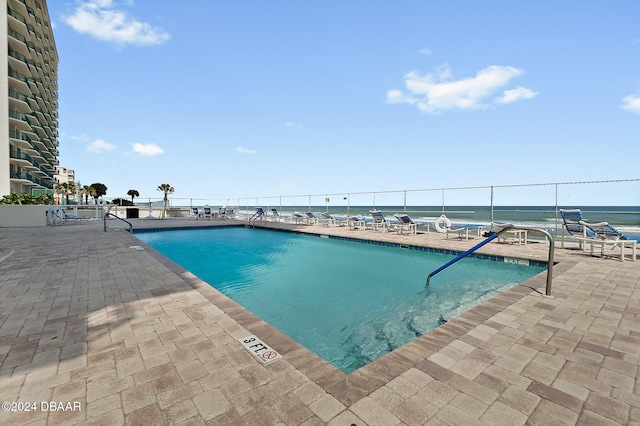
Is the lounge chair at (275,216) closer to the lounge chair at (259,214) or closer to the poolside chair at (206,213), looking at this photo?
the lounge chair at (259,214)

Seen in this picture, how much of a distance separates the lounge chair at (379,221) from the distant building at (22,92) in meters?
26.7

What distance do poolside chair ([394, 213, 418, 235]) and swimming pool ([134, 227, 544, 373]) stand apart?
1.74 metres

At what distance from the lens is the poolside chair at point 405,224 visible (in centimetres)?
912

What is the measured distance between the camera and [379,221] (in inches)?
420

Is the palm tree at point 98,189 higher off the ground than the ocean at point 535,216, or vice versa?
the palm tree at point 98,189

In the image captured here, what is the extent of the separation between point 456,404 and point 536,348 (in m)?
1.00

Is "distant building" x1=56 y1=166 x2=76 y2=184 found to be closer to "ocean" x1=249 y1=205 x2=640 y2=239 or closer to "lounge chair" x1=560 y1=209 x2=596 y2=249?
"ocean" x1=249 y1=205 x2=640 y2=239

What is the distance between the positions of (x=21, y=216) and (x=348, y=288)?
14.0 m

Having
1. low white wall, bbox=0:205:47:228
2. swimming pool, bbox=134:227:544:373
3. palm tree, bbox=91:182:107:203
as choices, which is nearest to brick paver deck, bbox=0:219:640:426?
swimming pool, bbox=134:227:544:373

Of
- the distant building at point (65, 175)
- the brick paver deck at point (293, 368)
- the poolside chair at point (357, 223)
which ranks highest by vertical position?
the distant building at point (65, 175)

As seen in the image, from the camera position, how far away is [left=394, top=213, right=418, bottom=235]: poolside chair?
359 inches

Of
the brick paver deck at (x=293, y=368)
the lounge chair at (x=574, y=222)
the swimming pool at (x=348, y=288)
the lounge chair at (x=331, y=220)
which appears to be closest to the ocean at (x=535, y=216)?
the lounge chair at (x=574, y=222)

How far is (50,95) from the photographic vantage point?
117 feet

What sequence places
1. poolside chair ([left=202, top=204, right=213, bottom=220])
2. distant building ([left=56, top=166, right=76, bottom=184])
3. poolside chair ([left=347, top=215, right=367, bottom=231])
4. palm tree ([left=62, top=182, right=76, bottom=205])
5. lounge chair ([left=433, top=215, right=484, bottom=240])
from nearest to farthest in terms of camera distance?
lounge chair ([left=433, top=215, right=484, bottom=240]) → poolside chair ([left=347, top=215, right=367, bottom=231]) → poolside chair ([left=202, top=204, right=213, bottom=220]) → palm tree ([left=62, top=182, right=76, bottom=205]) → distant building ([left=56, top=166, right=76, bottom=184])
